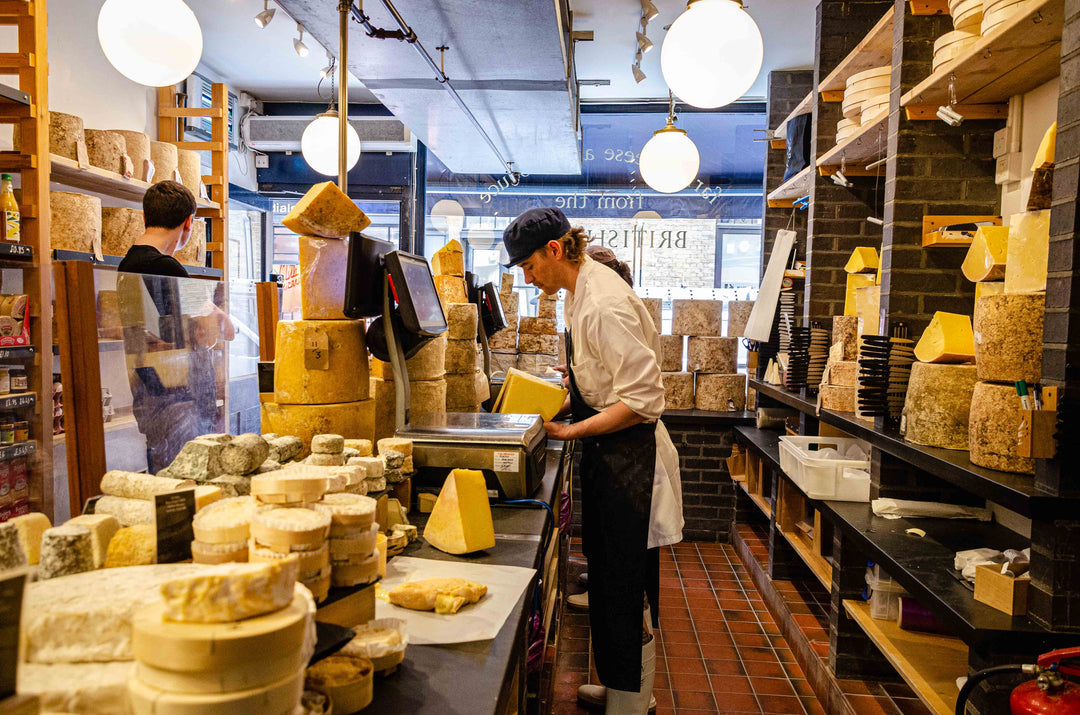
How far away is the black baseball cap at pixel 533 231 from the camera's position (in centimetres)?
244

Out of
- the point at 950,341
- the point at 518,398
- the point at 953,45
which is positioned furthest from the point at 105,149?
the point at 950,341

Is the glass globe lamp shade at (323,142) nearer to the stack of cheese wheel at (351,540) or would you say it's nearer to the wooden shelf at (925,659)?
the wooden shelf at (925,659)

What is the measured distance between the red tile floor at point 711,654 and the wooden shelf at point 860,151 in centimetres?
254

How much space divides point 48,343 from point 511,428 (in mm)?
2238

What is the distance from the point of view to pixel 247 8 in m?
5.49

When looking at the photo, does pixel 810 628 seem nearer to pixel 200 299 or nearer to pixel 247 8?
pixel 200 299

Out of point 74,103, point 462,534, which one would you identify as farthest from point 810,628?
point 74,103

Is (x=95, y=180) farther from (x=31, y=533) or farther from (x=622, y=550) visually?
(x=31, y=533)

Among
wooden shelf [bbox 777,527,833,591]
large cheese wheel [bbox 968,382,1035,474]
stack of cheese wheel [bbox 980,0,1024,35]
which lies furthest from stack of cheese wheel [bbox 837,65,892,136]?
wooden shelf [bbox 777,527,833,591]

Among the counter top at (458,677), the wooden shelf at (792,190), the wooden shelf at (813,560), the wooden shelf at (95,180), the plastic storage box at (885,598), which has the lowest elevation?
the wooden shelf at (813,560)

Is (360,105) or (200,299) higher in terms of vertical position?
(360,105)

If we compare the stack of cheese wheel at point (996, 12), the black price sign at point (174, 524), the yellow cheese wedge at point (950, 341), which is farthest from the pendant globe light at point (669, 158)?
the black price sign at point (174, 524)

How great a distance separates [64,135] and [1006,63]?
13.5 ft

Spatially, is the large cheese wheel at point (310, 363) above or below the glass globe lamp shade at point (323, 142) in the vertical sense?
below
